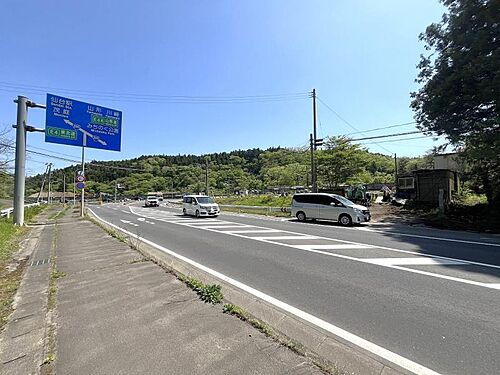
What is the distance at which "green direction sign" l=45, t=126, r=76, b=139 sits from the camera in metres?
16.8

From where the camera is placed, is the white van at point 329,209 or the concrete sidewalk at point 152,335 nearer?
the concrete sidewalk at point 152,335

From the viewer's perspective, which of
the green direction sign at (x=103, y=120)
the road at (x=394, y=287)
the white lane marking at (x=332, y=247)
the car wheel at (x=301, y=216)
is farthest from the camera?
the car wheel at (x=301, y=216)

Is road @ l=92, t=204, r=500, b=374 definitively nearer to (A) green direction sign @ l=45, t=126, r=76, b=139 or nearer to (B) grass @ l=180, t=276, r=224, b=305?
(B) grass @ l=180, t=276, r=224, b=305

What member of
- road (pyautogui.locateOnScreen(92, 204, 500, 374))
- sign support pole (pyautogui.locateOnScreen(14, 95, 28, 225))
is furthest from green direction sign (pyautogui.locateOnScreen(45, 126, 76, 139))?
road (pyautogui.locateOnScreen(92, 204, 500, 374))

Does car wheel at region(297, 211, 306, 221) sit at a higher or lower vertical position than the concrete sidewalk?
higher

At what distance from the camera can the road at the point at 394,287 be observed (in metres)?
3.43

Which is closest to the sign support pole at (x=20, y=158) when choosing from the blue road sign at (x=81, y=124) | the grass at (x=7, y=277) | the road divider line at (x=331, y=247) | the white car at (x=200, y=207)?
the blue road sign at (x=81, y=124)

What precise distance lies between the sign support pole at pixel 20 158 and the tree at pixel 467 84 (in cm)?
2105

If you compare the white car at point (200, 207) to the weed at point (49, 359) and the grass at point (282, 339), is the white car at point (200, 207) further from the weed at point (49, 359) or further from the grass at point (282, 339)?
the weed at point (49, 359)

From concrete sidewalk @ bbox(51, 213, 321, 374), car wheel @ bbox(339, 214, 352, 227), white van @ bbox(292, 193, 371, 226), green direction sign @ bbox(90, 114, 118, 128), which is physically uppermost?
green direction sign @ bbox(90, 114, 118, 128)

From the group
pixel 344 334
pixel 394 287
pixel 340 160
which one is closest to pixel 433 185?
pixel 340 160

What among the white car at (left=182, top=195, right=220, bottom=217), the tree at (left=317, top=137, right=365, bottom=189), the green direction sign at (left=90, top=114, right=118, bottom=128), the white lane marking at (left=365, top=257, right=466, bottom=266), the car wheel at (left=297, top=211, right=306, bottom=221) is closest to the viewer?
the white lane marking at (left=365, top=257, right=466, bottom=266)

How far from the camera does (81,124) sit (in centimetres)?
1798

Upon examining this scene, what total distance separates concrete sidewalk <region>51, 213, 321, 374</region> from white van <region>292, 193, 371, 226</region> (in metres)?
13.5
